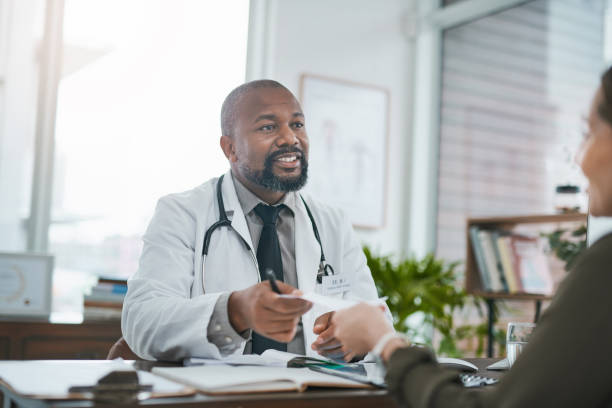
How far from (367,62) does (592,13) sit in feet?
4.65

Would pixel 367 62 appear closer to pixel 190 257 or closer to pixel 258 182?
pixel 258 182

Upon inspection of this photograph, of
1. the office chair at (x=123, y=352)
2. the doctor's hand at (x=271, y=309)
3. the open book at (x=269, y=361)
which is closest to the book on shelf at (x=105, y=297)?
the office chair at (x=123, y=352)

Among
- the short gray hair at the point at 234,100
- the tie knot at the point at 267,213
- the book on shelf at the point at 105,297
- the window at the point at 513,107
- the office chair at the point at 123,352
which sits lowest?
the office chair at the point at 123,352

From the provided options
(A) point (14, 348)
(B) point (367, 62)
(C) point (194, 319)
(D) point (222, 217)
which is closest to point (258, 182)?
(D) point (222, 217)

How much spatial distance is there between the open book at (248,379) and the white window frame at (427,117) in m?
3.38

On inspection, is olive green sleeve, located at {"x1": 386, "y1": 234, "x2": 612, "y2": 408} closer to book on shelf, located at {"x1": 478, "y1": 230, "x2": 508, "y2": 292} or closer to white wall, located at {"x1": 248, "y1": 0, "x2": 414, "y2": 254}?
book on shelf, located at {"x1": 478, "y1": 230, "x2": 508, "y2": 292}

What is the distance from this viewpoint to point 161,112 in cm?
397

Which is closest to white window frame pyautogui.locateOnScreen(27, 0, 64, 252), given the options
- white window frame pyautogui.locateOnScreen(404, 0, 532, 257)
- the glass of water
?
white window frame pyautogui.locateOnScreen(404, 0, 532, 257)

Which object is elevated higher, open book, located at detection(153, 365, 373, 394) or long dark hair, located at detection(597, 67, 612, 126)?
long dark hair, located at detection(597, 67, 612, 126)

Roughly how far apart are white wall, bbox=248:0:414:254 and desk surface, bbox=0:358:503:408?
319cm

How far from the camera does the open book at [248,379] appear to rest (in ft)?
3.57

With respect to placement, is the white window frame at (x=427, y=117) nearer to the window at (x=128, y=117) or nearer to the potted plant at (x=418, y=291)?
the potted plant at (x=418, y=291)

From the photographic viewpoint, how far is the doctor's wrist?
4.75 ft

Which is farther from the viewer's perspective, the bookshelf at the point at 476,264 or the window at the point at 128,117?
the window at the point at 128,117
